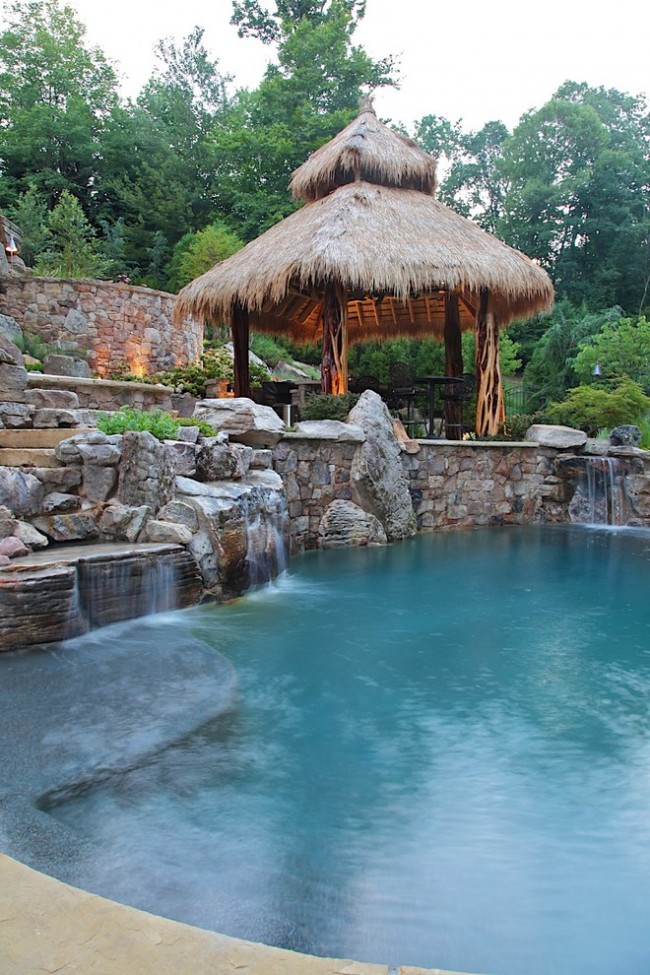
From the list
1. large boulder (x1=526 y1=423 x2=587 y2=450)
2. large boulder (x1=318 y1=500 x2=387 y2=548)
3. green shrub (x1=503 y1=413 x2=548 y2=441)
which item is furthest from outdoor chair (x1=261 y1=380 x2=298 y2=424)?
large boulder (x1=526 y1=423 x2=587 y2=450)

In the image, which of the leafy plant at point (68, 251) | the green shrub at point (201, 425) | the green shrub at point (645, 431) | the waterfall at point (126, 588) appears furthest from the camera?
the leafy plant at point (68, 251)

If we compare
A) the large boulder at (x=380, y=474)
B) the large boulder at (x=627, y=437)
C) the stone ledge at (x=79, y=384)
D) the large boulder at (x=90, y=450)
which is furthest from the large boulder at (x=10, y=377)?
the large boulder at (x=627, y=437)

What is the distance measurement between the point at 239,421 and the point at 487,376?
16.5 ft

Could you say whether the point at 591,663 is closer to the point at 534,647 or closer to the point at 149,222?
the point at 534,647

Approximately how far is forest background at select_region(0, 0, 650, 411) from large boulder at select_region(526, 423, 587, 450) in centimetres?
669

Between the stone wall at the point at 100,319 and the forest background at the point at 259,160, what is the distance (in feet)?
10.7

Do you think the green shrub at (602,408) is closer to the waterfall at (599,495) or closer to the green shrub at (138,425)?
the waterfall at (599,495)

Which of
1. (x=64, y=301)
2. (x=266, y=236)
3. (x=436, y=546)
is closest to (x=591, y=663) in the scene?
(x=436, y=546)

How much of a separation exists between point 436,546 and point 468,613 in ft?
9.23

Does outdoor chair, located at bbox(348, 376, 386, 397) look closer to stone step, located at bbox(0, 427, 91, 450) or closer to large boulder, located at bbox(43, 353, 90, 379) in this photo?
large boulder, located at bbox(43, 353, 90, 379)

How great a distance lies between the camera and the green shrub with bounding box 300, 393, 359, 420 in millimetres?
8219

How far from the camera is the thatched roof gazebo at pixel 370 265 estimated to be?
9.00 metres

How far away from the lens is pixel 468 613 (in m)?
4.89


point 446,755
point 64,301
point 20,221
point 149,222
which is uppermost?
point 149,222
